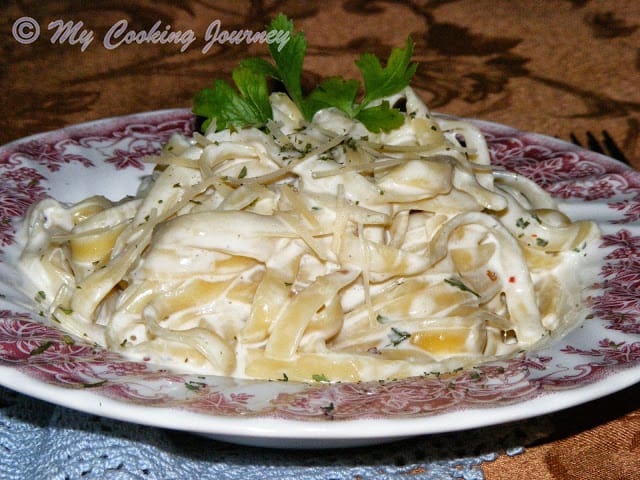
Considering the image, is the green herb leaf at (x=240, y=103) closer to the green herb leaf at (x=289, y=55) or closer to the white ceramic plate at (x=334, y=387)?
the green herb leaf at (x=289, y=55)

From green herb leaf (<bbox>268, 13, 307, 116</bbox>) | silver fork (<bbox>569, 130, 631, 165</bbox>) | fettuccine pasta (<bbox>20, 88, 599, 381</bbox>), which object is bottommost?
silver fork (<bbox>569, 130, 631, 165</bbox>)

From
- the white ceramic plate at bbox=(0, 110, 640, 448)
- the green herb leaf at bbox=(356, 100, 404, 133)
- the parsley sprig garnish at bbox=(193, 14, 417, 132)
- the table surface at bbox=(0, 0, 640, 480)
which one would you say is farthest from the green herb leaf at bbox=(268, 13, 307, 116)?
the table surface at bbox=(0, 0, 640, 480)

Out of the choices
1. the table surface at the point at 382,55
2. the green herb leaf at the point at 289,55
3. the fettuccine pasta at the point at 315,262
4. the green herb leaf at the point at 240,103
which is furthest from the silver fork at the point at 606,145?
the green herb leaf at the point at 240,103

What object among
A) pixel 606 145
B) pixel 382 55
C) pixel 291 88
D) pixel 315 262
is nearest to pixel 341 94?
pixel 291 88

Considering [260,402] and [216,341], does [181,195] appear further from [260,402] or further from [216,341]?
[260,402]

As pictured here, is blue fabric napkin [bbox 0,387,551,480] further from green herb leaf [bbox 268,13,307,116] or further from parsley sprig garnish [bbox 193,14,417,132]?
green herb leaf [bbox 268,13,307,116]

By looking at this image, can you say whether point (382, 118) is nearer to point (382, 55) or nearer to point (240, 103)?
point (240, 103)
